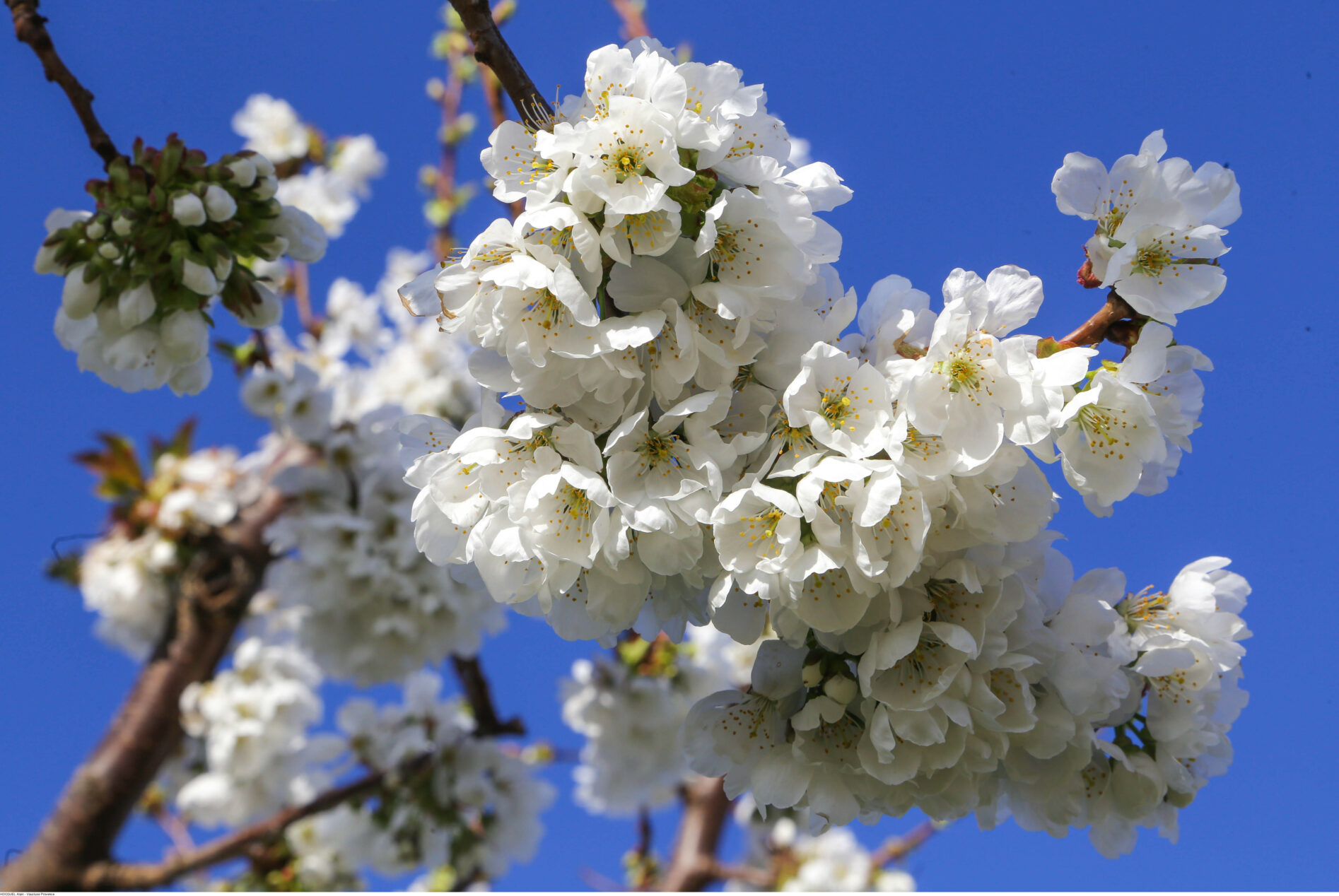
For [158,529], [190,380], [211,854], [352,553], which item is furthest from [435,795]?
[190,380]

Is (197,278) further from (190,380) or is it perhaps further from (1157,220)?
(1157,220)

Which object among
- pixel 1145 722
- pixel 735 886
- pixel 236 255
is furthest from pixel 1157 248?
pixel 735 886

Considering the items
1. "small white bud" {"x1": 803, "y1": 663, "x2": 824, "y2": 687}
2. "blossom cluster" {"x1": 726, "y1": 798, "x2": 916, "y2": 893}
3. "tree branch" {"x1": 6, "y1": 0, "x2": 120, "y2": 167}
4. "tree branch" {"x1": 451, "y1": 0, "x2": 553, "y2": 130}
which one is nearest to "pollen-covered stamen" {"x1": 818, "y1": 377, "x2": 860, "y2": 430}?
"small white bud" {"x1": 803, "y1": 663, "x2": 824, "y2": 687}

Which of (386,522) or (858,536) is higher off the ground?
(386,522)

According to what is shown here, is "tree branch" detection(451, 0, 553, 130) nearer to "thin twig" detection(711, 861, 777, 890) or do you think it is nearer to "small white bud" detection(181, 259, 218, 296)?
"small white bud" detection(181, 259, 218, 296)

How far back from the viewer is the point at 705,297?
117 cm

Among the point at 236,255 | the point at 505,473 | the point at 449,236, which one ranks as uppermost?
the point at 449,236

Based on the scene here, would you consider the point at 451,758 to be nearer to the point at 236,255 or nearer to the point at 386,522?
the point at 386,522

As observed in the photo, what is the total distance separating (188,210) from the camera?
5.67 feet

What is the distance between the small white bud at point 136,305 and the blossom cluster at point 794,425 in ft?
2.57

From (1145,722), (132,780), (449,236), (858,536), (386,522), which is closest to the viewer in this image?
(858,536)

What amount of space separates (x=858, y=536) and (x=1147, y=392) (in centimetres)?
48

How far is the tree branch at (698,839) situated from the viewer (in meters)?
4.24

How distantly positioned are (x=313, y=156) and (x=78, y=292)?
243 cm
